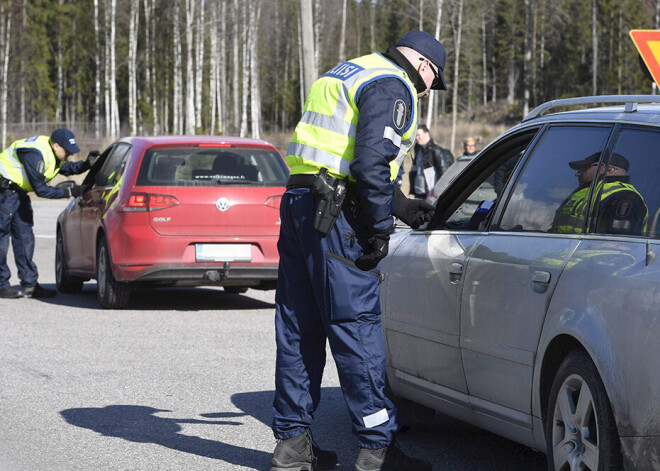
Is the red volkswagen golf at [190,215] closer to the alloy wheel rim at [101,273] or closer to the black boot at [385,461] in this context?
the alloy wheel rim at [101,273]

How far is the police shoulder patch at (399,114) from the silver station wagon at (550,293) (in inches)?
22.3

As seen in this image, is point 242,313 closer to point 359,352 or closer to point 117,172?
point 117,172

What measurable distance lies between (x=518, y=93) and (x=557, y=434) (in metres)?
102

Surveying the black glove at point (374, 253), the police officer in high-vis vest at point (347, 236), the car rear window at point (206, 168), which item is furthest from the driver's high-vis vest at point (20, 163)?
the black glove at point (374, 253)

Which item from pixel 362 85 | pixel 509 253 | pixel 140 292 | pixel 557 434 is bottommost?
pixel 140 292

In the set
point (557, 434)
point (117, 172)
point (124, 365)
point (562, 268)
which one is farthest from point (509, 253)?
point (117, 172)

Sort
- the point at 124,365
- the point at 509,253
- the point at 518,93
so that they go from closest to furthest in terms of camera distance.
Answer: the point at 509,253 < the point at 124,365 < the point at 518,93

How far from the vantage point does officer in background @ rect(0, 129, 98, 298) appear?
1176cm

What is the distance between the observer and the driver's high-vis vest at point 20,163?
11781 mm

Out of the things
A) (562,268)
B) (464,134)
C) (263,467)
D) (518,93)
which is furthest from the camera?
(518,93)

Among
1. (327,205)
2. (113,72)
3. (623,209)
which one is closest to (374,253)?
(327,205)

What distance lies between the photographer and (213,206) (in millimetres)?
10406

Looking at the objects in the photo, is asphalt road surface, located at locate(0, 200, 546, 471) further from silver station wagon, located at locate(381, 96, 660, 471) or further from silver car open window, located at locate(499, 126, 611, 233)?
silver car open window, located at locate(499, 126, 611, 233)

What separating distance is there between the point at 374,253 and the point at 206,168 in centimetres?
625
